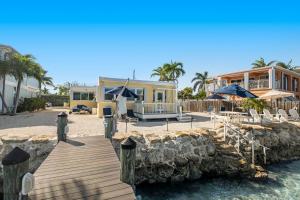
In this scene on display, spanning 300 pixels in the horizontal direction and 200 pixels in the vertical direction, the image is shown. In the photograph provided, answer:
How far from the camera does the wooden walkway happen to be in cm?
422

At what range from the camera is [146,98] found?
63.7 feet

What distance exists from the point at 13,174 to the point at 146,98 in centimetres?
1602

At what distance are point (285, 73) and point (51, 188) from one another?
32404mm

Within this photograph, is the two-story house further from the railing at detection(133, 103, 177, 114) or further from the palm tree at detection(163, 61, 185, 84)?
the railing at detection(133, 103, 177, 114)

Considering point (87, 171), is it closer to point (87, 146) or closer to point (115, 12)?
point (87, 146)

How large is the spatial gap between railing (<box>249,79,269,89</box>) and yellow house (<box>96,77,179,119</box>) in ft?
45.0

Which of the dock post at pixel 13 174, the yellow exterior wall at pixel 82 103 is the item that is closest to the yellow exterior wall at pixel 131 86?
the yellow exterior wall at pixel 82 103

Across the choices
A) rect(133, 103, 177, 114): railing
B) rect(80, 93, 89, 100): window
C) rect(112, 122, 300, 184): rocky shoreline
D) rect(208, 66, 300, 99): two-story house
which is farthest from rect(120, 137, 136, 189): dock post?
rect(80, 93, 89, 100): window

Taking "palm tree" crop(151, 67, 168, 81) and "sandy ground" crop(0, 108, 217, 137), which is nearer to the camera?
"sandy ground" crop(0, 108, 217, 137)

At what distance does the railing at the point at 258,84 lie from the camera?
1005 inches

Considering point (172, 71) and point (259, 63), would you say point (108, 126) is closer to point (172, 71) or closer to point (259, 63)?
point (172, 71)

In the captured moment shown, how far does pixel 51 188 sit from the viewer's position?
14.5ft

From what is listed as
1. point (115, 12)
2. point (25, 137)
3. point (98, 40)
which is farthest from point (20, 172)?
point (98, 40)

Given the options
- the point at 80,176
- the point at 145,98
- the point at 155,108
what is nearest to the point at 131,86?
the point at 145,98
